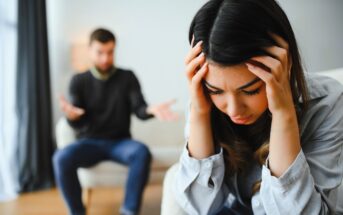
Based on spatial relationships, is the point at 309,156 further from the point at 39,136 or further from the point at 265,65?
the point at 39,136

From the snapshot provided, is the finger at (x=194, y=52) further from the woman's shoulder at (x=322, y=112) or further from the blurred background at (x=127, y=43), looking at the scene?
the blurred background at (x=127, y=43)

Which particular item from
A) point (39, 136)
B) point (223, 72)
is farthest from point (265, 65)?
point (39, 136)

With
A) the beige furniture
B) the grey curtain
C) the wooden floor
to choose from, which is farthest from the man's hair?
the wooden floor

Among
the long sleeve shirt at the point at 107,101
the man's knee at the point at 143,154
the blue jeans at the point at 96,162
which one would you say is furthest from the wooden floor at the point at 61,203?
the long sleeve shirt at the point at 107,101

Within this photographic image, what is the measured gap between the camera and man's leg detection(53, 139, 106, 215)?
1869 millimetres

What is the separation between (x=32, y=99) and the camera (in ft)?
8.32

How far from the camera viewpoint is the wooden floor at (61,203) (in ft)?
6.98

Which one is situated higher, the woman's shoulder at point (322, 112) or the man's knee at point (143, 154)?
the woman's shoulder at point (322, 112)

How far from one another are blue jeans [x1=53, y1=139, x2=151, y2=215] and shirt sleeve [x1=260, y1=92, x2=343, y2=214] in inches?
50.3

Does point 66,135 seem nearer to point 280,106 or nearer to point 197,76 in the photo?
point 197,76

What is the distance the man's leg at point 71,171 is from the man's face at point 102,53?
1.78 ft

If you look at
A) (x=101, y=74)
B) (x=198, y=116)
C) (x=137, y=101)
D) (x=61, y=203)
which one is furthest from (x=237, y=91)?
(x=61, y=203)

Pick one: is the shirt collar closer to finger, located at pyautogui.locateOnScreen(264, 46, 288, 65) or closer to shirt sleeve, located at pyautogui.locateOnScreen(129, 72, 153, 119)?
shirt sleeve, located at pyautogui.locateOnScreen(129, 72, 153, 119)

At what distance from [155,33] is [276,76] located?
101 inches
